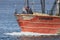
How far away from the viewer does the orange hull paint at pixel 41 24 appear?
4347cm

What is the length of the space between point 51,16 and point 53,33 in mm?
2083

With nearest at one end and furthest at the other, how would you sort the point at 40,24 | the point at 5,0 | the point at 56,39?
the point at 56,39 → the point at 40,24 → the point at 5,0

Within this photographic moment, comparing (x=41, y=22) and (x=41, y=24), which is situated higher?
(x=41, y=22)

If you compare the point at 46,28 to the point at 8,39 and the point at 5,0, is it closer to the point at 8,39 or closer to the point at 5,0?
the point at 8,39

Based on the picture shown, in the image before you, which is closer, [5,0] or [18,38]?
[18,38]

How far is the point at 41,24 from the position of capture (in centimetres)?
4400

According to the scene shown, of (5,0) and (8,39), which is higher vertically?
(8,39)

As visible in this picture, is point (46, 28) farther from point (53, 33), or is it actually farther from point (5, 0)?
point (5, 0)

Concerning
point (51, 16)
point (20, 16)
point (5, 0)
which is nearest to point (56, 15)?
Result: point (51, 16)

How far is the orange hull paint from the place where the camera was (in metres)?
43.5

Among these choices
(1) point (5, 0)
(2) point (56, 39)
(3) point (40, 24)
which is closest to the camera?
(2) point (56, 39)

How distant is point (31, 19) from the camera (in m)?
44.1

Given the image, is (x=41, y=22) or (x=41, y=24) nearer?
(x=41, y=22)

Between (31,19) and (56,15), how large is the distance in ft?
7.97
